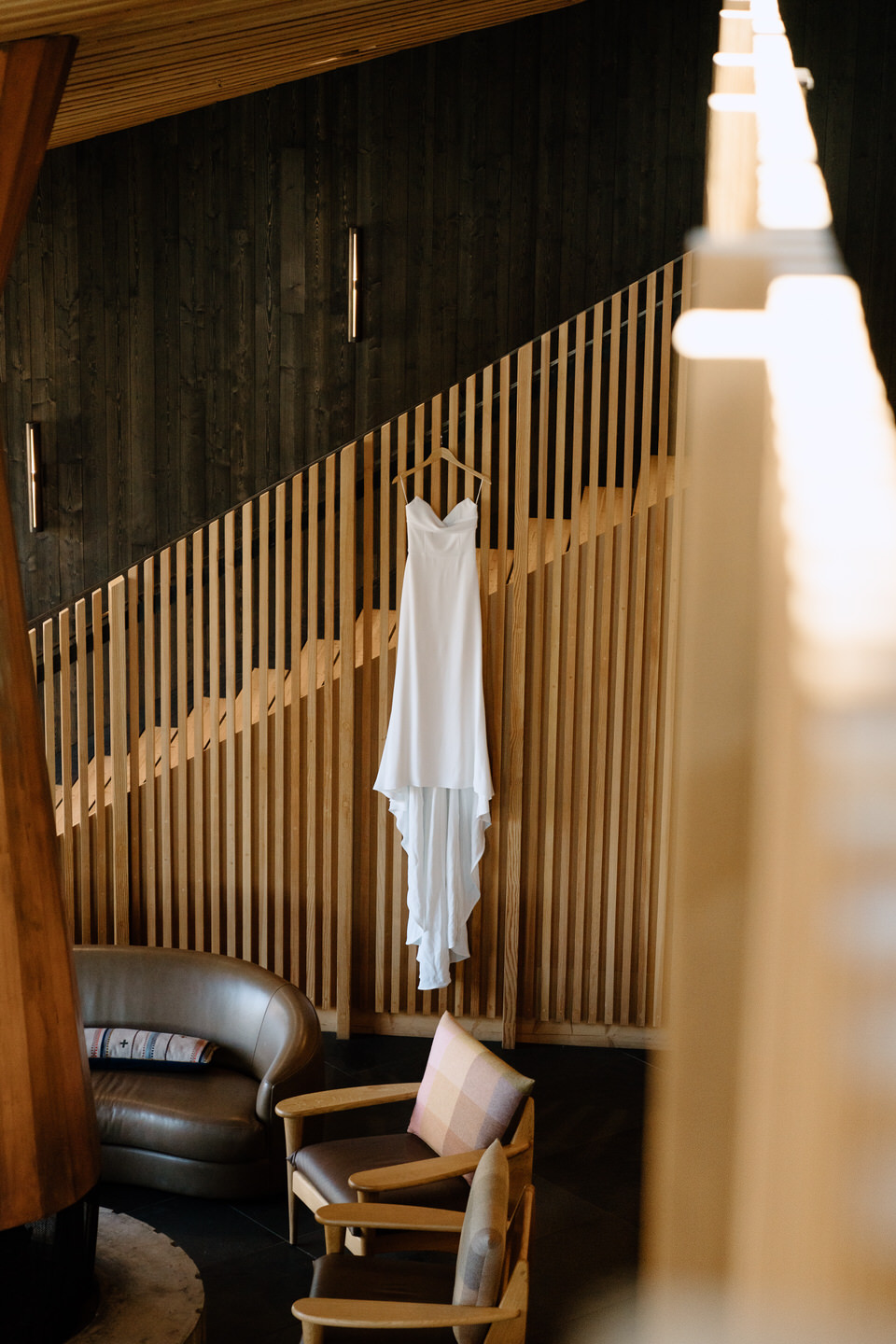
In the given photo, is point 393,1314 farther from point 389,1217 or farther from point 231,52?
point 231,52

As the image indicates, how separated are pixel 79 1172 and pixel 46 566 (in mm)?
5017

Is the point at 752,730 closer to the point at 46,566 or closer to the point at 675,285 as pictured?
the point at 675,285

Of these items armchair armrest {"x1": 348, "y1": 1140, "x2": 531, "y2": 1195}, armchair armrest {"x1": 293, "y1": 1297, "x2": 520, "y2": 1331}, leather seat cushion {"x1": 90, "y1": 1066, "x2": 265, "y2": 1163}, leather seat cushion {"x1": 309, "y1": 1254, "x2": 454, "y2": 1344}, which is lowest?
Result: leather seat cushion {"x1": 90, "y1": 1066, "x2": 265, "y2": 1163}

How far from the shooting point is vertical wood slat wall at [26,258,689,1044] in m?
5.88

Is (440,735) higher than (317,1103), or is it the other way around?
(440,735)

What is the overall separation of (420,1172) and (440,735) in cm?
238

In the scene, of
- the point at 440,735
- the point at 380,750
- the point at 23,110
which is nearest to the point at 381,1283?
the point at 440,735

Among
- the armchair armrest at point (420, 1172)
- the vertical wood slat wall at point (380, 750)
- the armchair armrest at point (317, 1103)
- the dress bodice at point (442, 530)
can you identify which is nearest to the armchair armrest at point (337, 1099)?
the armchair armrest at point (317, 1103)

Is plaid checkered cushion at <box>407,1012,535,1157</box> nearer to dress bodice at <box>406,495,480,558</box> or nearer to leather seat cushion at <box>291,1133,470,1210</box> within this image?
leather seat cushion at <box>291,1133,470,1210</box>

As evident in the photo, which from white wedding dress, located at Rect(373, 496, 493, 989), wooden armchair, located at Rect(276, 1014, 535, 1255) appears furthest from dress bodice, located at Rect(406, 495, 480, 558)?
wooden armchair, located at Rect(276, 1014, 535, 1255)

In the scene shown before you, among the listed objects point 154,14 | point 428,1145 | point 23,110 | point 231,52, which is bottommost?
point 428,1145

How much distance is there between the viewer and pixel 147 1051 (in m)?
5.00

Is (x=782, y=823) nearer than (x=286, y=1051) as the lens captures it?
Yes

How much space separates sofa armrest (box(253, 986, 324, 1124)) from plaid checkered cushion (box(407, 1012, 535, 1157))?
1.72ft
